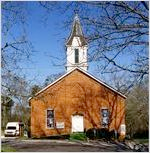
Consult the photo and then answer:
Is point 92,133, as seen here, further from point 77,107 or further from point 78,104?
point 78,104

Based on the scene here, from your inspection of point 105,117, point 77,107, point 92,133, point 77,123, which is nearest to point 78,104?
point 77,107

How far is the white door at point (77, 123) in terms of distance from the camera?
3102 centimetres

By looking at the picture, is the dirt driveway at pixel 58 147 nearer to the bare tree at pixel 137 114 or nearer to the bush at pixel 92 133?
the bush at pixel 92 133

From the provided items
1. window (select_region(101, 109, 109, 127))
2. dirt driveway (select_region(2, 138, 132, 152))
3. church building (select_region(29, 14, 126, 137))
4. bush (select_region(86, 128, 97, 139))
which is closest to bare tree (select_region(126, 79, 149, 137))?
church building (select_region(29, 14, 126, 137))

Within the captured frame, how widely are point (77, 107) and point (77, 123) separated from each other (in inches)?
47.7

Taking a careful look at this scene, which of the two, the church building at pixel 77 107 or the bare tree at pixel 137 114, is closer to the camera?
the church building at pixel 77 107

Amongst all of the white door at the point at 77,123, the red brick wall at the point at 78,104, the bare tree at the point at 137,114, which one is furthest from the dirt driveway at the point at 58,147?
the bare tree at the point at 137,114

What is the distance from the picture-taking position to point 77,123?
3122 cm

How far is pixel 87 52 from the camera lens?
10930mm

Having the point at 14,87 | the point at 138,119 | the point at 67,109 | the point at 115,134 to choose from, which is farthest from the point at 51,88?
the point at 14,87

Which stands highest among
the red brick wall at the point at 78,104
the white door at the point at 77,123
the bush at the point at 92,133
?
the red brick wall at the point at 78,104

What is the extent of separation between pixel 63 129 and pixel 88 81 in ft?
13.1

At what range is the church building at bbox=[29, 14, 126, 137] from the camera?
31094 mm

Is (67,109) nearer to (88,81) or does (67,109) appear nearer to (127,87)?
(88,81)
